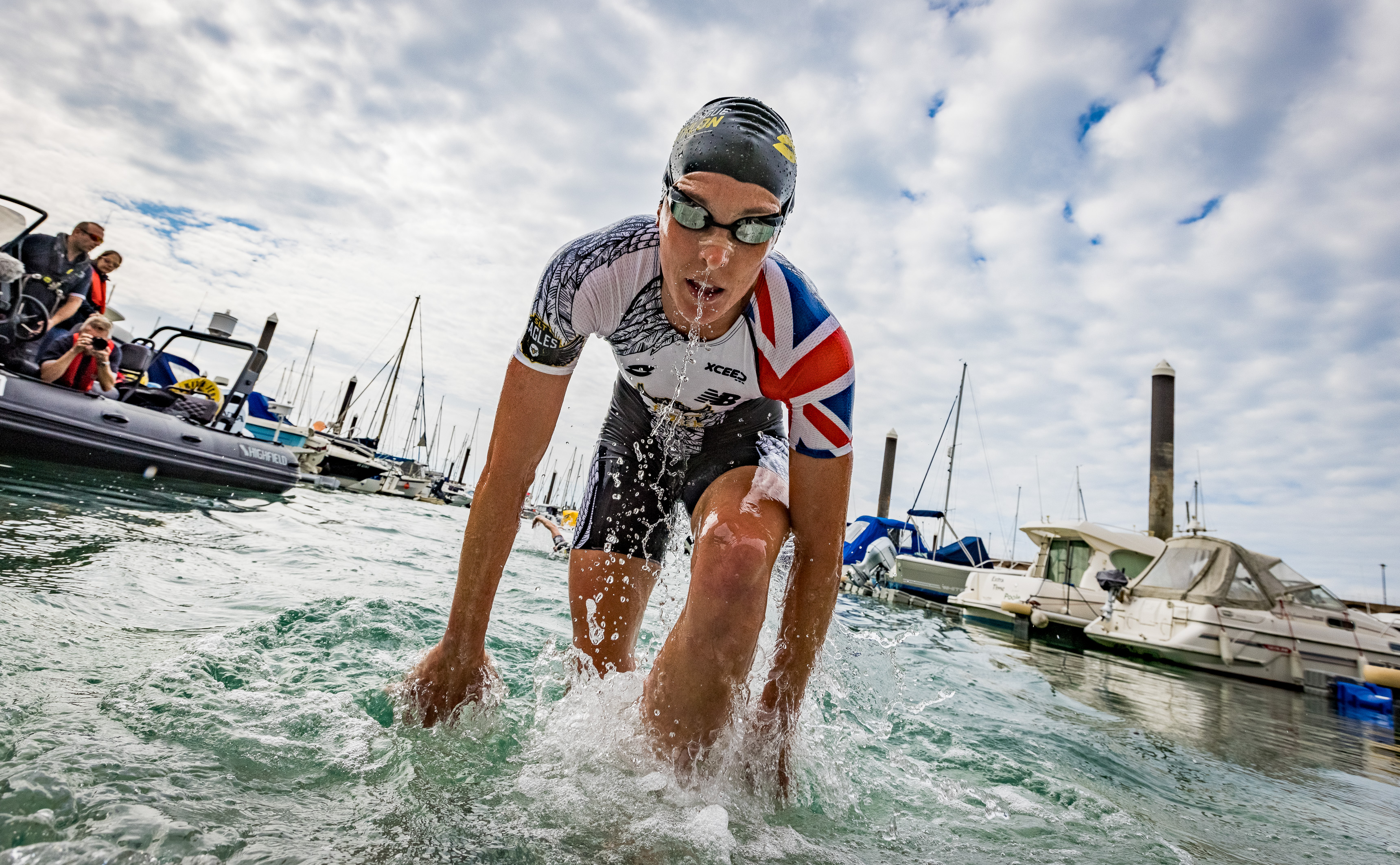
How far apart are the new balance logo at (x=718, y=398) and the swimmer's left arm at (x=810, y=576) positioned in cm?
41

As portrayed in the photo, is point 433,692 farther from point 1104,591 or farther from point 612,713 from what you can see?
point 1104,591

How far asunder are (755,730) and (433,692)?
1.07 m

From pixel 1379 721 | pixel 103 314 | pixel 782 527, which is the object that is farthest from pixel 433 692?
pixel 1379 721

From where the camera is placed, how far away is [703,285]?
6.72 feet

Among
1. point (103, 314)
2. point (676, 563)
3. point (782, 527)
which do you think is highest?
point (103, 314)

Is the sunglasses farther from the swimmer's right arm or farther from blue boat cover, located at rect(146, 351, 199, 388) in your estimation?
blue boat cover, located at rect(146, 351, 199, 388)

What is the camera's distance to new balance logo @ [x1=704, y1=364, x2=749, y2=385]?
8.12ft

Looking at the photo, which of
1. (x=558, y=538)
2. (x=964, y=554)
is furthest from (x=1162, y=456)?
(x=558, y=538)

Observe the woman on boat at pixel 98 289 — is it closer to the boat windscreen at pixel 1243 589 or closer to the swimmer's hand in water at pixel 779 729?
the swimmer's hand in water at pixel 779 729

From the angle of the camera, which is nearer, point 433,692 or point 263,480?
point 433,692

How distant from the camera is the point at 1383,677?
9.75m

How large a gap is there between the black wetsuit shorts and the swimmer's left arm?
50 centimetres

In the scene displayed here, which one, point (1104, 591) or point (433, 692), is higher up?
point (1104, 591)

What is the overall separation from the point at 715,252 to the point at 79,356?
9.92m
